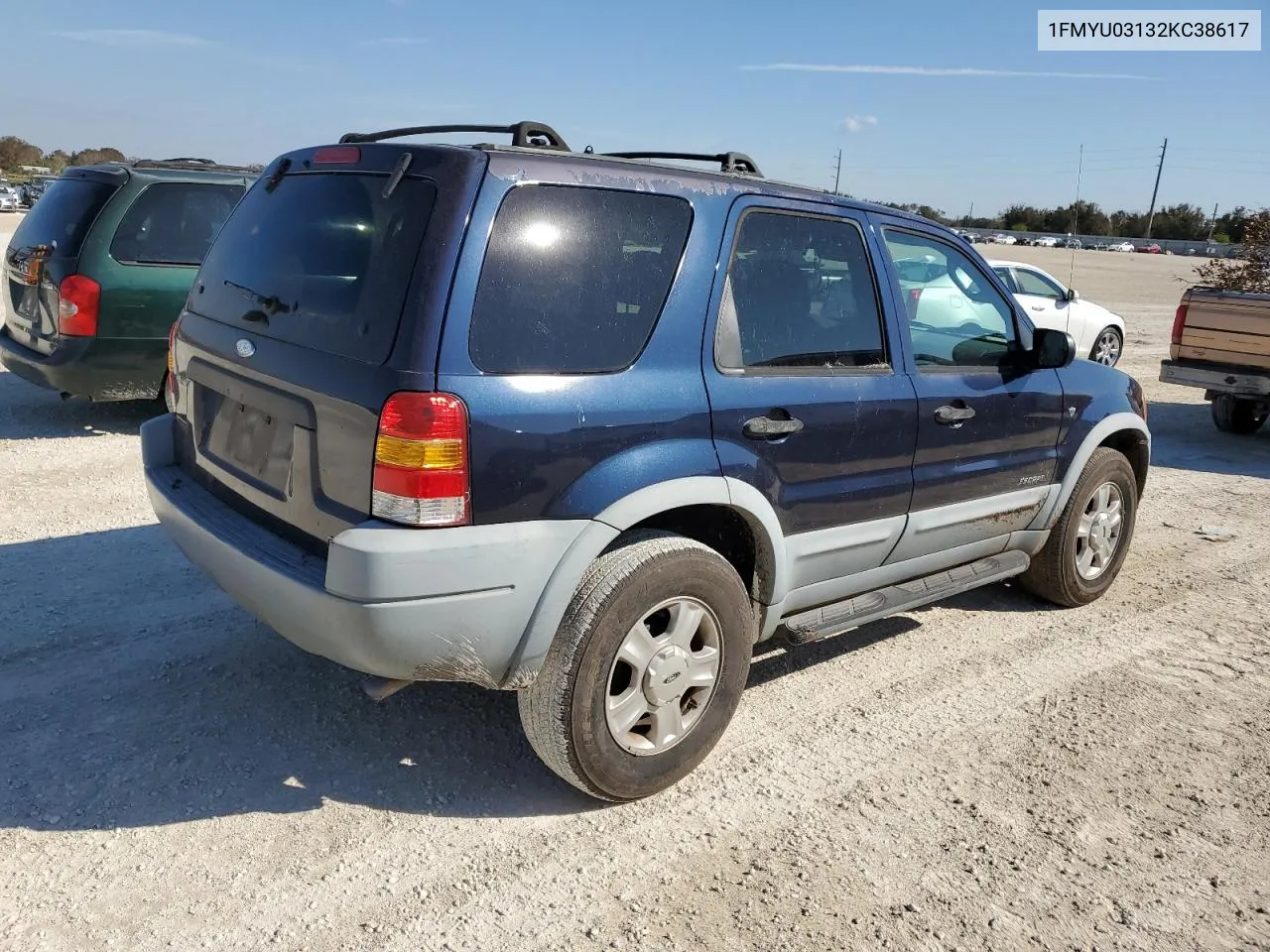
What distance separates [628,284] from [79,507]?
13.0 feet

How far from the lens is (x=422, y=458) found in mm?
2643

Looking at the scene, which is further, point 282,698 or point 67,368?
point 67,368

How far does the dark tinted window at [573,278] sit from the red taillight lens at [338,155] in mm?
633

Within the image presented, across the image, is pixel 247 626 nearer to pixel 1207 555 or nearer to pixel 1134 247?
pixel 1207 555

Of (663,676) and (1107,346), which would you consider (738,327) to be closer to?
(663,676)

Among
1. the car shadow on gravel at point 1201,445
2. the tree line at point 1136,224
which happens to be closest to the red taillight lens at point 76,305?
the car shadow on gravel at point 1201,445

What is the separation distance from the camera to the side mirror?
432 centimetres

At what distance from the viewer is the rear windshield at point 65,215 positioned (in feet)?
22.4

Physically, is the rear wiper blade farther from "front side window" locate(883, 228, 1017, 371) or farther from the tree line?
the tree line

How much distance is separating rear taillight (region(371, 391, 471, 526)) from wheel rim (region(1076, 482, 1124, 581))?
136 inches

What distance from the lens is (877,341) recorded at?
383 centimetres

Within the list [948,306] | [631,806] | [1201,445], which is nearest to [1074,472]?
[948,306]

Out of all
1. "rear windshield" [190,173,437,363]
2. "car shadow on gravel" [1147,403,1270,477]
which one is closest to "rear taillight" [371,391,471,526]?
"rear windshield" [190,173,437,363]

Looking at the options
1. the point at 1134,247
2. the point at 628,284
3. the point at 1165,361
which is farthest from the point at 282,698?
the point at 1134,247
